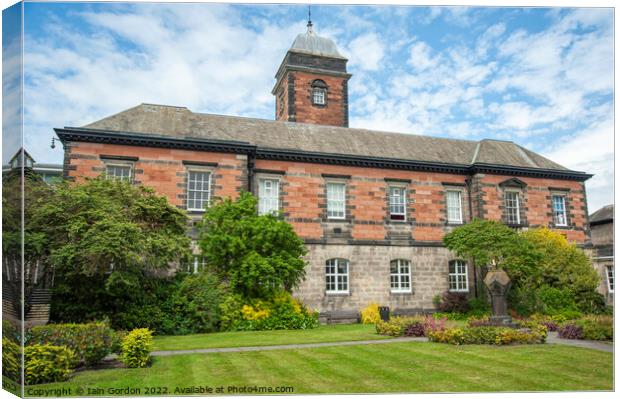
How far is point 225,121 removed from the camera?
26.2 m

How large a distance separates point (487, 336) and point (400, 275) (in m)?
10.7

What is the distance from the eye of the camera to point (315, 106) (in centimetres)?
3400

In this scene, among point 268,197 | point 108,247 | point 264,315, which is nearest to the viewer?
point 108,247

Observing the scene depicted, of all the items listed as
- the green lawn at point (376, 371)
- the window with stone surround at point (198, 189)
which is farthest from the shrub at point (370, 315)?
the green lawn at point (376, 371)

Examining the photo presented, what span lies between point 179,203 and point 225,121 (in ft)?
20.8

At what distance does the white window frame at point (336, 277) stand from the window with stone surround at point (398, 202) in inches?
152

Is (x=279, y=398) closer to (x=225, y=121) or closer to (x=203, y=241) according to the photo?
(x=203, y=241)

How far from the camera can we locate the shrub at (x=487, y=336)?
14.1m

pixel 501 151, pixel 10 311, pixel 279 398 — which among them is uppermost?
pixel 501 151

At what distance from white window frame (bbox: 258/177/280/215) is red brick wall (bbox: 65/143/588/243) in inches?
13.8

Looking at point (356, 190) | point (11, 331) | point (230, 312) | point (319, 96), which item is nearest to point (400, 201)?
point (356, 190)

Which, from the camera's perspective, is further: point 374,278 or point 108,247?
point 374,278

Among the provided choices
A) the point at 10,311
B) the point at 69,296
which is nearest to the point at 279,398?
the point at 10,311

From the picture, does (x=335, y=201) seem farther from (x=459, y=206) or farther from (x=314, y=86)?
(x=314, y=86)
